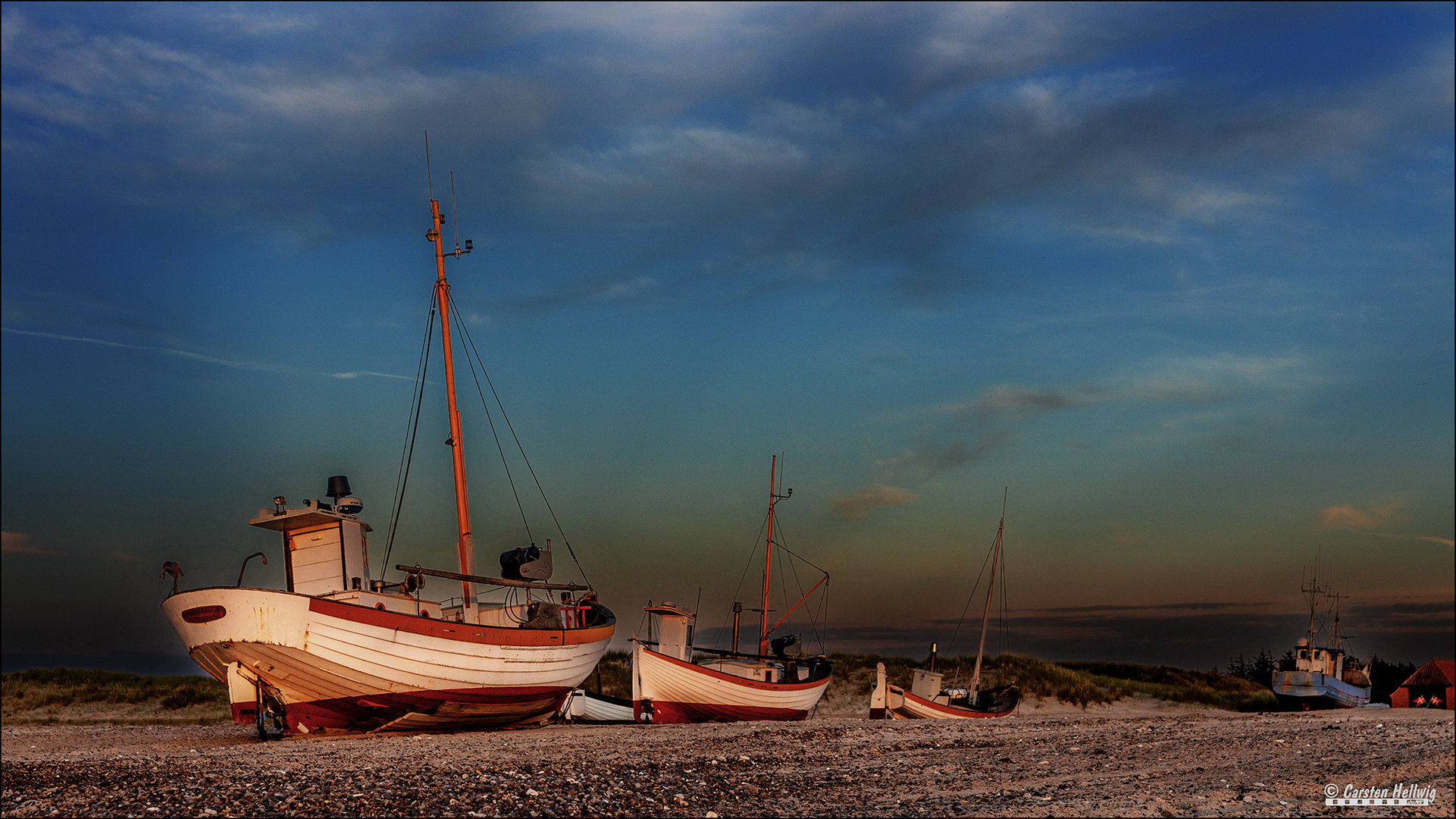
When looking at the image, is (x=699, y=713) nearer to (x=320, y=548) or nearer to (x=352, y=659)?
(x=352, y=659)

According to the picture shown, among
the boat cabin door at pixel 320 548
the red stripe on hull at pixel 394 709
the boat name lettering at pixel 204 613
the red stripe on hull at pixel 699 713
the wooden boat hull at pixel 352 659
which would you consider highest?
the boat cabin door at pixel 320 548

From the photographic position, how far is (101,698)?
35125 millimetres

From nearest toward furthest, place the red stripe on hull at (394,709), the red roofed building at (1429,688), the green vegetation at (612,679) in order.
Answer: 1. the red stripe on hull at (394,709)
2. the green vegetation at (612,679)
3. the red roofed building at (1429,688)

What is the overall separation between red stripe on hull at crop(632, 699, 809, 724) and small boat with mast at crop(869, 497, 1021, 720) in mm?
4823

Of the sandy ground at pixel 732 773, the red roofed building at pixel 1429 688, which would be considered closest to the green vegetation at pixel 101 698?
the sandy ground at pixel 732 773

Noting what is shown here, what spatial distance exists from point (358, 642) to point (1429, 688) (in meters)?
53.6

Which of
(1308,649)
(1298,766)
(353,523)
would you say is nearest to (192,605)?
(353,523)

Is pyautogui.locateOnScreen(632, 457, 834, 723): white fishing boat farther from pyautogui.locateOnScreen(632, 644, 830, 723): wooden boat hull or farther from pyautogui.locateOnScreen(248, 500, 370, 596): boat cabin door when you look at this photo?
pyautogui.locateOnScreen(248, 500, 370, 596): boat cabin door

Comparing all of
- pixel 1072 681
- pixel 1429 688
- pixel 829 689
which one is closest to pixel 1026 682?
pixel 1072 681

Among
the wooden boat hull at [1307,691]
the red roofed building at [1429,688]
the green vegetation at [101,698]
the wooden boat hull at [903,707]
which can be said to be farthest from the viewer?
the red roofed building at [1429,688]

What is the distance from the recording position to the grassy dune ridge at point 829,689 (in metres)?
34.2

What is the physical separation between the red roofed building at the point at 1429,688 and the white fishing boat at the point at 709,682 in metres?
33.8

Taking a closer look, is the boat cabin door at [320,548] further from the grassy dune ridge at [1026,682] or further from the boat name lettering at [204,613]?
the grassy dune ridge at [1026,682]

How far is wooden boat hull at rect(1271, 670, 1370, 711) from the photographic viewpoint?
4847 centimetres
